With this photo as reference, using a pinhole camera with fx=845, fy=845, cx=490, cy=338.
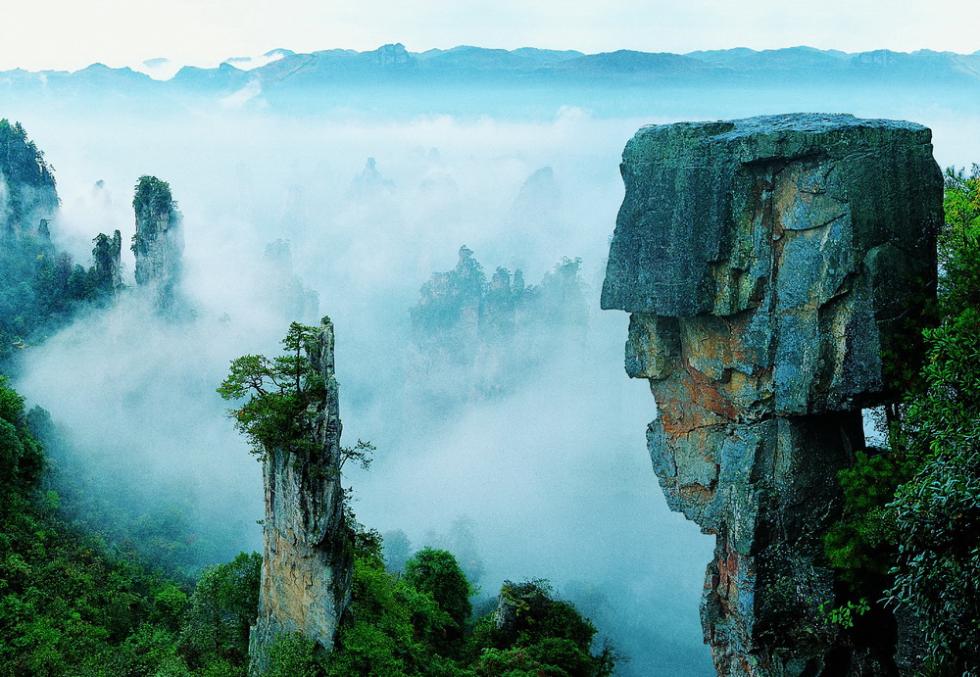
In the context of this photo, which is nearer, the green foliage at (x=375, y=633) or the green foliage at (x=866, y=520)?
the green foliage at (x=866, y=520)

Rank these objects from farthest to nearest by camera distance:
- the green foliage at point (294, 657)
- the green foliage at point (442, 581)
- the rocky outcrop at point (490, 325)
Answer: the rocky outcrop at point (490, 325) < the green foliage at point (442, 581) < the green foliage at point (294, 657)

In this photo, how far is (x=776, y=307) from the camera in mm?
22984

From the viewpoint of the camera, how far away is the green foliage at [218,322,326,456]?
2389 cm

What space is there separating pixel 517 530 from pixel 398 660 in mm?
64611

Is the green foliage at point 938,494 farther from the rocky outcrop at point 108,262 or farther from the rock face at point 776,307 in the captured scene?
the rocky outcrop at point 108,262

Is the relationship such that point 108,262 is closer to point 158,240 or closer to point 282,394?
point 158,240

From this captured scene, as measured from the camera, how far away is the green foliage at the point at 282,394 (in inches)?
941

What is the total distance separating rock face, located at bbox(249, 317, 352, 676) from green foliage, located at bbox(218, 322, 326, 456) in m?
0.29

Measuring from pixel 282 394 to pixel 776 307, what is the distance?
14075mm

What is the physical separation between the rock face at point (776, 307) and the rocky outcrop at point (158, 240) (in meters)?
55.5

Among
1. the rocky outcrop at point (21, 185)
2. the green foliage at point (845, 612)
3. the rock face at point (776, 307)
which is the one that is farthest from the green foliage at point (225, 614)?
the rocky outcrop at point (21, 185)

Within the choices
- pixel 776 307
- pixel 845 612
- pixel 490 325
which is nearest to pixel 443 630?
pixel 845 612

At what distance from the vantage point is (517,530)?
3553 inches

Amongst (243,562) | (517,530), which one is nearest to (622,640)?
(517,530)
